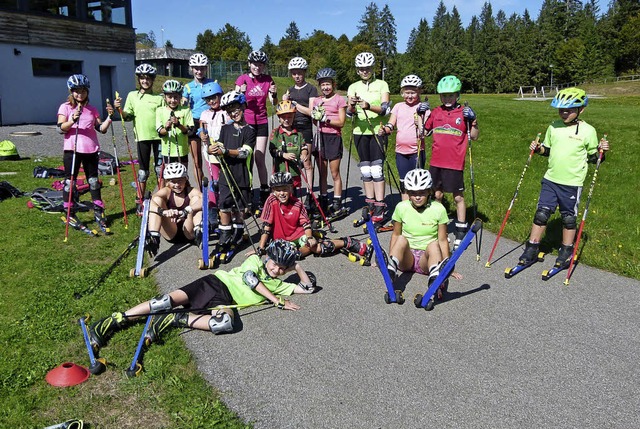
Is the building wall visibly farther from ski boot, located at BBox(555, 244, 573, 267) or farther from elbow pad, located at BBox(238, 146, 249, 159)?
ski boot, located at BBox(555, 244, 573, 267)

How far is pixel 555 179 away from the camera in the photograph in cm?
705

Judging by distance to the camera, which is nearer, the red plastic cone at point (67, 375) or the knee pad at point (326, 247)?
the red plastic cone at point (67, 375)

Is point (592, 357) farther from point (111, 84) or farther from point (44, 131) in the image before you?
point (111, 84)

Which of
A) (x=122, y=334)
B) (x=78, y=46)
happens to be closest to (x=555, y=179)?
(x=122, y=334)

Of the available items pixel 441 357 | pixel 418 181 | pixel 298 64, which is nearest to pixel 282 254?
pixel 418 181

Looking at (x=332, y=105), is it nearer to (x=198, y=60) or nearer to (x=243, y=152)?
(x=243, y=152)

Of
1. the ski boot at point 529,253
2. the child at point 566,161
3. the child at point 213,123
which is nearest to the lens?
the child at point 566,161

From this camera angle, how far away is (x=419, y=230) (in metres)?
6.46

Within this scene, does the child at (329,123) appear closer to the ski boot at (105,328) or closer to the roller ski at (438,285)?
the roller ski at (438,285)

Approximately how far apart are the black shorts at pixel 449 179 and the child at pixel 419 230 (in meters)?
1.34

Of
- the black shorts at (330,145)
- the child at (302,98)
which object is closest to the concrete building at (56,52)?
the child at (302,98)

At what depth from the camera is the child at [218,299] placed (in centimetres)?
518

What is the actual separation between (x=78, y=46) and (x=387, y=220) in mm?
23280

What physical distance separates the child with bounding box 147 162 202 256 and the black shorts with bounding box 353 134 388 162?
2.91m
